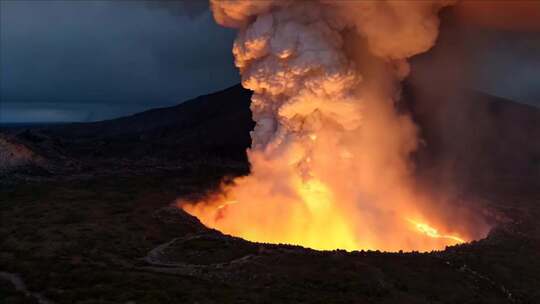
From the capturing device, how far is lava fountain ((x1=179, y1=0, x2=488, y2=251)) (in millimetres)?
51844

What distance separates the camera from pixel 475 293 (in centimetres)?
3734

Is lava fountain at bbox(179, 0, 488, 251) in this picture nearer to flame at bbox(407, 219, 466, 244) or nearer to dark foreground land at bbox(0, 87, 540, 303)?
flame at bbox(407, 219, 466, 244)

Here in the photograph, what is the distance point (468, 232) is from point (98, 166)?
59326 millimetres

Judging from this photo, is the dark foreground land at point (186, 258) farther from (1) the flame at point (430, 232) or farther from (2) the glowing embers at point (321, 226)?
(2) the glowing embers at point (321, 226)

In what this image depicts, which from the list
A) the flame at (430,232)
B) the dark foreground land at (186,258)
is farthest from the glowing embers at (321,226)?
the dark foreground land at (186,258)

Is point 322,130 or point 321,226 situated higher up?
point 322,130

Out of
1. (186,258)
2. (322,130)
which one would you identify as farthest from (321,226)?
(186,258)

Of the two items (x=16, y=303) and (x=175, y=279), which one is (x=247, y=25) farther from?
(x=16, y=303)

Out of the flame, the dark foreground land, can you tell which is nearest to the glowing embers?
the flame

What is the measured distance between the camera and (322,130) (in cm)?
5484

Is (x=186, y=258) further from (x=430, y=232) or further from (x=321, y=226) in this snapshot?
(x=430, y=232)

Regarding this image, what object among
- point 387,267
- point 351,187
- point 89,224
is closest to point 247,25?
point 351,187

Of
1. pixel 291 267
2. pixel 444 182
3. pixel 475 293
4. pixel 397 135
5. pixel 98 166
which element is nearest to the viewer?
pixel 475 293

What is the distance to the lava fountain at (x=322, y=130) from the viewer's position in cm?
5184
